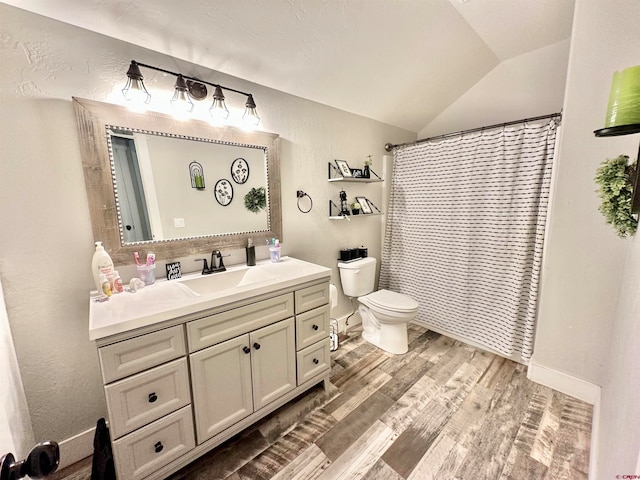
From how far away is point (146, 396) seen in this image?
107 centimetres

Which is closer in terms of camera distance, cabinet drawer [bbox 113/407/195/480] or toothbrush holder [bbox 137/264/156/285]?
cabinet drawer [bbox 113/407/195/480]

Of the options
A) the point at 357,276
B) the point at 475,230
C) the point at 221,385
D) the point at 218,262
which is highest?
the point at 475,230

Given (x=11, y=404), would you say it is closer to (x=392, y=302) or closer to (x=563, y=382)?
(x=392, y=302)

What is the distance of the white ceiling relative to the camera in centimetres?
123

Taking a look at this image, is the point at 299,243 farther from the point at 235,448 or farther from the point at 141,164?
the point at 235,448

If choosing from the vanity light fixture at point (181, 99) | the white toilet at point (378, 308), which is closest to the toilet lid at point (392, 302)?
the white toilet at point (378, 308)

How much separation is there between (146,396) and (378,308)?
1638mm

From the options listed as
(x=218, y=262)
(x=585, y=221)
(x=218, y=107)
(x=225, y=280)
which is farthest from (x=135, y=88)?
(x=585, y=221)

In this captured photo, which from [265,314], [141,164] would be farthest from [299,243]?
[141,164]

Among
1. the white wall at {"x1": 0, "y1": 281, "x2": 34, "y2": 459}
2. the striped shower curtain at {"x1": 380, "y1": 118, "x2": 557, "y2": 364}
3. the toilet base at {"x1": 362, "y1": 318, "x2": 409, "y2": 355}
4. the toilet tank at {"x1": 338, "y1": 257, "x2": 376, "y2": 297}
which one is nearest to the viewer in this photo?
the white wall at {"x1": 0, "y1": 281, "x2": 34, "y2": 459}

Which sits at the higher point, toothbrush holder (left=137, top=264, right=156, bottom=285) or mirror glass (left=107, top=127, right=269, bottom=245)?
mirror glass (left=107, top=127, right=269, bottom=245)

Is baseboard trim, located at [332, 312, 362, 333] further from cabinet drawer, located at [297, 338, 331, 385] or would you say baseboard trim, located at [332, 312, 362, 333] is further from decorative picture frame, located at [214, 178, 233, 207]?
decorative picture frame, located at [214, 178, 233, 207]

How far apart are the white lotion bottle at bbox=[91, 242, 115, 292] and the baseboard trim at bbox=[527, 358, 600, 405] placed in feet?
9.10

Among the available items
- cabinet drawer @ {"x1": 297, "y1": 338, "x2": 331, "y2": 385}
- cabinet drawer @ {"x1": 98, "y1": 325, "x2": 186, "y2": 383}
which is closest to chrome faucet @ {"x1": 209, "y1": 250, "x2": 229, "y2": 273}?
cabinet drawer @ {"x1": 98, "y1": 325, "x2": 186, "y2": 383}
